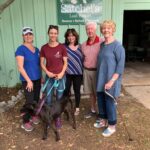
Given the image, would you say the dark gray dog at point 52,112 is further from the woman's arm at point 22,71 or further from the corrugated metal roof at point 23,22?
the corrugated metal roof at point 23,22

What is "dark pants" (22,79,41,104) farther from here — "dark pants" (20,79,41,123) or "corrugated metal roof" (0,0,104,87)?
"corrugated metal roof" (0,0,104,87)

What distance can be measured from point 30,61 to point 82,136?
1.33 metres

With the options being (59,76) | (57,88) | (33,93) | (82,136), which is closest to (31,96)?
(33,93)

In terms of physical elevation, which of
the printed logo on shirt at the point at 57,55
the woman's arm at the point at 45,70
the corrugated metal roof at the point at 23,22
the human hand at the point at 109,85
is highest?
the corrugated metal roof at the point at 23,22

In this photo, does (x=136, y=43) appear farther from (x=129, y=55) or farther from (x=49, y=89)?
(x=49, y=89)

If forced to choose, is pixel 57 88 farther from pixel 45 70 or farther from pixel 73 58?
pixel 73 58

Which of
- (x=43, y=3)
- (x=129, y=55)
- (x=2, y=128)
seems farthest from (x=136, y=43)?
(x=2, y=128)

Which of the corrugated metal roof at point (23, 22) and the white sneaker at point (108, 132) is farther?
the corrugated metal roof at point (23, 22)

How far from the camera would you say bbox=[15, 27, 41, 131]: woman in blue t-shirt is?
317 cm

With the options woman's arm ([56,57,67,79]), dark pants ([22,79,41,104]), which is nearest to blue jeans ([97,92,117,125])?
woman's arm ([56,57,67,79])

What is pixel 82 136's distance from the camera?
11.3 ft

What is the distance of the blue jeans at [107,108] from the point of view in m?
3.23

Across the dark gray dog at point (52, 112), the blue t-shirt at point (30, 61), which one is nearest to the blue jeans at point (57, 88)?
the dark gray dog at point (52, 112)

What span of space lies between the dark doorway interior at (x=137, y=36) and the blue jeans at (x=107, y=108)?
5.56 m
